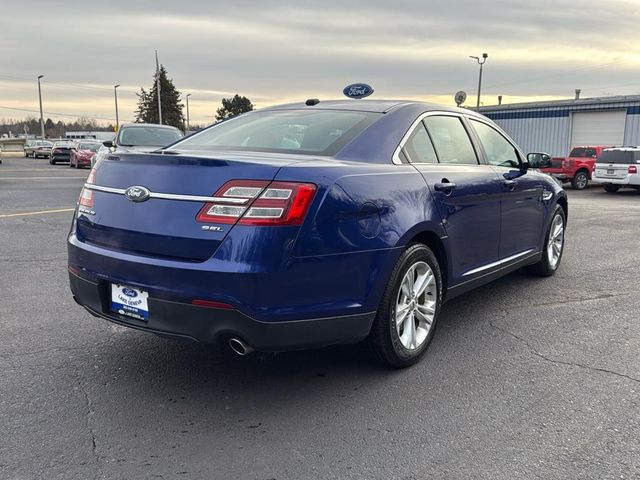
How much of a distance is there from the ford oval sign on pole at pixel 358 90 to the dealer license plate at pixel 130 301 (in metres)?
3.56

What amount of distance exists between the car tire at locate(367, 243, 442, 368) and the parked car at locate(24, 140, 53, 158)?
45.5 m

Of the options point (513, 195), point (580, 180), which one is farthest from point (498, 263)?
point (580, 180)

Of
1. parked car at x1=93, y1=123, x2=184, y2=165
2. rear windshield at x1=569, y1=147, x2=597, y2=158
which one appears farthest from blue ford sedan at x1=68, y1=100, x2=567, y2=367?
rear windshield at x1=569, y1=147, x2=597, y2=158

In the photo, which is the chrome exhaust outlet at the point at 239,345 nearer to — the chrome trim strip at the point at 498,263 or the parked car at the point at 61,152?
the chrome trim strip at the point at 498,263

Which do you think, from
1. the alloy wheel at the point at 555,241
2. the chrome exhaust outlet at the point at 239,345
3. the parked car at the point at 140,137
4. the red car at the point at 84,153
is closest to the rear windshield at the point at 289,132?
the chrome exhaust outlet at the point at 239,345

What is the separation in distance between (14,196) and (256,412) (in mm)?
13201

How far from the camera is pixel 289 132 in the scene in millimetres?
3973

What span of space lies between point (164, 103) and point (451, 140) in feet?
268

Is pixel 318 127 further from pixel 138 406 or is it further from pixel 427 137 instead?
pixel 138 406

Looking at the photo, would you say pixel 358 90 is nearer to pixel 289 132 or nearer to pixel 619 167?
pixel 289 132

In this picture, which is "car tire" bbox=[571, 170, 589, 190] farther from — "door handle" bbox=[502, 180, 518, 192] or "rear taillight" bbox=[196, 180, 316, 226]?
"rear taillight" bbox=[196, 180, 316, 226]

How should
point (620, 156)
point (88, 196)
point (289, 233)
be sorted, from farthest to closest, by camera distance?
point (620, 156) → point (88, 196) → point (289, 233)

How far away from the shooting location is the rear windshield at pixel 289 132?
368 cm

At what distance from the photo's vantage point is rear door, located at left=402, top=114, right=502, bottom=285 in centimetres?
398
